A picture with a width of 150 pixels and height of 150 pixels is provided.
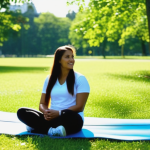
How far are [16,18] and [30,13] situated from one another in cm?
7332

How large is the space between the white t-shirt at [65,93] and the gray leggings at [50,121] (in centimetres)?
18

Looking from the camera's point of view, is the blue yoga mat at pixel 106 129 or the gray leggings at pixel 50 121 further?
the blue yoga mat at pixel 106 129

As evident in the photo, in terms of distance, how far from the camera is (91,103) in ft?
27.8

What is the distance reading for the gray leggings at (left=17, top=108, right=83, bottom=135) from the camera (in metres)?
4.46

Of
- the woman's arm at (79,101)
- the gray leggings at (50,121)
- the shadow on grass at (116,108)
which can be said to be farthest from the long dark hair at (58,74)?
the shadow on grass at (116,108)

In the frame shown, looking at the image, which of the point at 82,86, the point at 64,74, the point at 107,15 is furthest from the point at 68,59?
the point at 107,15

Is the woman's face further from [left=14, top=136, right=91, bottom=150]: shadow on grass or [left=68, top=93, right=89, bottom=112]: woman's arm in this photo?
[left=14, top=136, right=91, bottom=150]: shadow on grass

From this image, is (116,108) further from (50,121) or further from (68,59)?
(68,59)

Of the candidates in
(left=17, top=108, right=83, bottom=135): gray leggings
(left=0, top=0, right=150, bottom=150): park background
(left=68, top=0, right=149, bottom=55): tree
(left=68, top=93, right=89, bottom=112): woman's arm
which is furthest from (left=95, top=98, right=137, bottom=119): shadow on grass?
(left=68, top=0, right=149, bottom=55): tree

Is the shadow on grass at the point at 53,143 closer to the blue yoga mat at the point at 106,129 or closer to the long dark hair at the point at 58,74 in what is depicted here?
the blue yoga mat at the point at 106,129

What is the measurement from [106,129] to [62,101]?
1027 millimetres

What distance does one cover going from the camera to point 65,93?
4.59 m

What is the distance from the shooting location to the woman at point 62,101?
4.48 meters

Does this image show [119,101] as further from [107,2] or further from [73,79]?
[107,2]
